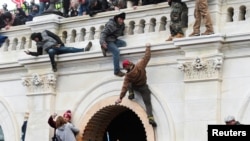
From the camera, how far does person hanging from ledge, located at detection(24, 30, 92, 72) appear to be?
1588 centimetres

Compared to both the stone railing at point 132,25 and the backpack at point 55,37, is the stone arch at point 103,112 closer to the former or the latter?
the stone railing at point 132,25

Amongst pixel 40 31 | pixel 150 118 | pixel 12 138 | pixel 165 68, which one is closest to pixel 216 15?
pixel 165 68

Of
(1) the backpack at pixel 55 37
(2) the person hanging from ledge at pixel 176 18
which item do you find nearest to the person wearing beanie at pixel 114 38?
(2) the person hanging from ledge at pixel 176 18

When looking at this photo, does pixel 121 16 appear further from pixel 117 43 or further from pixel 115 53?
pixel 115 53

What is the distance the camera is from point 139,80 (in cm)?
1433

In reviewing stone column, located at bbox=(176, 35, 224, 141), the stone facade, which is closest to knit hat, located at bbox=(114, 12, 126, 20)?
the stone facade

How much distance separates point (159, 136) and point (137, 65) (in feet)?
4.95

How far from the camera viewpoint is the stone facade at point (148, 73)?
13.5 meters

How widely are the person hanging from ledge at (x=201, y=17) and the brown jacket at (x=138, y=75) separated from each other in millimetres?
1085

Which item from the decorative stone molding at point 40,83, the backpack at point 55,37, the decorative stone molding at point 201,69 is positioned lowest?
the decorative stone molding at point 40,83

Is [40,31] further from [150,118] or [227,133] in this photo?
[227,133]

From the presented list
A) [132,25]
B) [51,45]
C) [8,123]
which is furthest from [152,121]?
[8,123]

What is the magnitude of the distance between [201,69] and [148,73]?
53.9 inches

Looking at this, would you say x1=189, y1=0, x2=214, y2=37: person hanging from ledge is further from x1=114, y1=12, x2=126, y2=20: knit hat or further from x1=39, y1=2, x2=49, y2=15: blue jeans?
x1=39, y1=2, x2=49, y2=15: blue jeans
